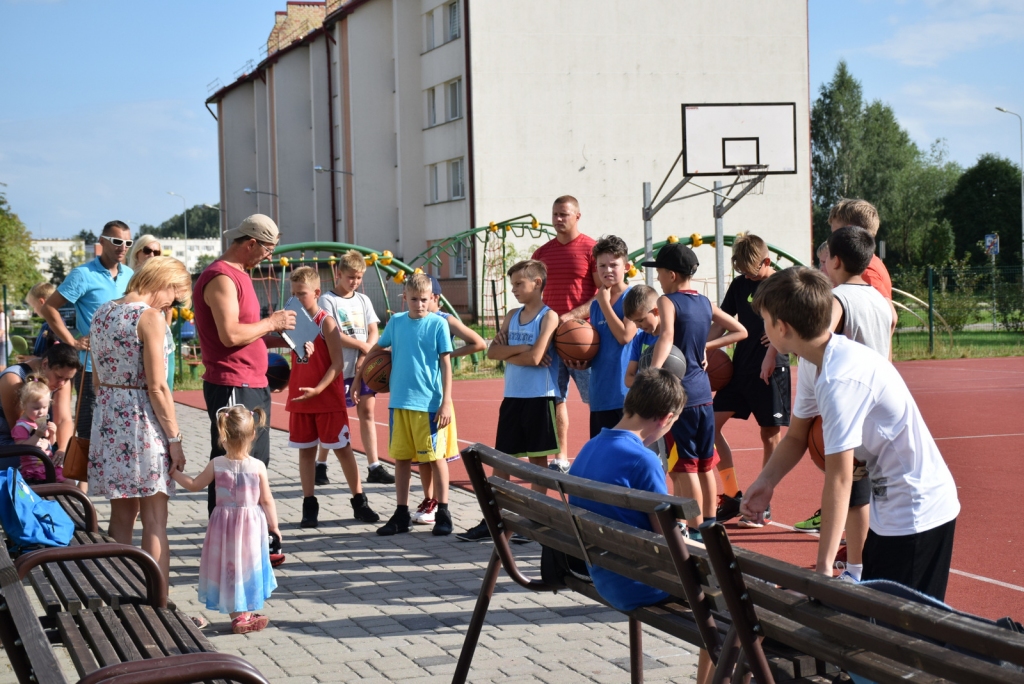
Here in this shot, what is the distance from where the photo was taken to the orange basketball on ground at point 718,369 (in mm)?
8023

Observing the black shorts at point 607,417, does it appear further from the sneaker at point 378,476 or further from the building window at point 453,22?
the building window at point 453,22

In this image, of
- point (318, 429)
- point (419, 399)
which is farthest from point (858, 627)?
point (318, 429)

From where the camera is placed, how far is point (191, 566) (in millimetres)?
6828

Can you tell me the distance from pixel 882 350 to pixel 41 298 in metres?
8.20

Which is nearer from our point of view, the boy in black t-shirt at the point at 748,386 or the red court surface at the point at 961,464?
the red court surface at the point at 961,464

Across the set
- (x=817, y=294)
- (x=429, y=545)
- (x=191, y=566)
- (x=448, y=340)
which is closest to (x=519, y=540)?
(x=429, y=545)

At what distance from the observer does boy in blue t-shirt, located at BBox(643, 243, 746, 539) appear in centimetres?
671

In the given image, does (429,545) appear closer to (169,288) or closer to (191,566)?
(191,566)

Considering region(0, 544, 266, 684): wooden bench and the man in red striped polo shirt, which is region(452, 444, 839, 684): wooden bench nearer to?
region(0, 544, 266, 684): wooden bench

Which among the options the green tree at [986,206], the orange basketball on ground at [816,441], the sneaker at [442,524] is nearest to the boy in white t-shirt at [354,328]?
the sneaker at [442,524]

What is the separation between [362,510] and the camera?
7957mm

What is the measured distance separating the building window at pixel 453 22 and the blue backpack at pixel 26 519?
129 feet

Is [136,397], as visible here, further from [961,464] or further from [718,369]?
[961,464]

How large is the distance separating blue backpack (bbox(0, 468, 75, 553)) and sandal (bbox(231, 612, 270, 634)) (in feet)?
3.40
